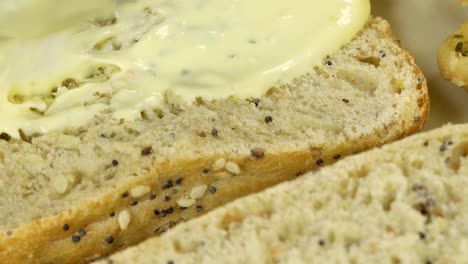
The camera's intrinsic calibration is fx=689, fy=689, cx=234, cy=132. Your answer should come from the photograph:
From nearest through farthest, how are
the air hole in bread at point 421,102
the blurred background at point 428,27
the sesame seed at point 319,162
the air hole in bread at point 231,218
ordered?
the air hole in bread at point 231,218 → the sesame seed at point 319,162 → the air hole in bread at point 421,102 → the blurred background at point 428,27

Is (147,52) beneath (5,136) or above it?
above

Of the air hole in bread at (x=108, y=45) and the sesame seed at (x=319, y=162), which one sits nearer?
the sesame seed at (x=319, y=162)

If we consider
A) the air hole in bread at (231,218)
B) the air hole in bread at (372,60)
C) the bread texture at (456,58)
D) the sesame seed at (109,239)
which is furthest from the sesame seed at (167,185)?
the bread texture at (456,58)

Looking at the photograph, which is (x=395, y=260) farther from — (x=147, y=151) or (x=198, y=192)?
(x=147, y=151)

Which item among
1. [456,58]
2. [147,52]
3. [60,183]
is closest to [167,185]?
[60,183]

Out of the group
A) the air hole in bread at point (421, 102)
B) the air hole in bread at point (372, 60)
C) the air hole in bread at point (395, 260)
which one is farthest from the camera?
the air hole in bread at point (372, 60)

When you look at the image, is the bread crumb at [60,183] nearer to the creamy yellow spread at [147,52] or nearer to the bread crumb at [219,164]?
the creamy yellow spread at [147,52]

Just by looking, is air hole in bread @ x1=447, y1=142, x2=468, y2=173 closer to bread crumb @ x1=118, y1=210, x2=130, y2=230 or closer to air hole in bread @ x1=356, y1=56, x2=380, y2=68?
air hole in bread @ x1=356, y1=56, x2=380, y2=68
